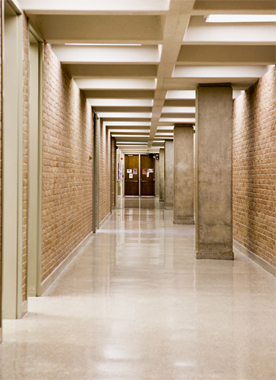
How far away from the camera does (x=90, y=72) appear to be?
7.71 meters

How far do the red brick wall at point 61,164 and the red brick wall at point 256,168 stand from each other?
318 cm

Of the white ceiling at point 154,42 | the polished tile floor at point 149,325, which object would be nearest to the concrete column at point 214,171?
the white ceiling at point 154,42

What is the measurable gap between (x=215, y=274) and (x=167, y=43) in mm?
3409

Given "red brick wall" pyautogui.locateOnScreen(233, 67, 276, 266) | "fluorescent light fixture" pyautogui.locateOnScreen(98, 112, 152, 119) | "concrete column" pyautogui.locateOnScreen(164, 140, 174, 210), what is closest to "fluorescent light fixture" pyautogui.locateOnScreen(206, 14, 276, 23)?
"red brick wall" pyautogui.locateOnScreen(233, 67, 276, 266)

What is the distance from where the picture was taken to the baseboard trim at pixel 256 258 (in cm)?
718

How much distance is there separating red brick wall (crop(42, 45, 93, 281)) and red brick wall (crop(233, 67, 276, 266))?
125 inches

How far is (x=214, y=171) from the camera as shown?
8633mm

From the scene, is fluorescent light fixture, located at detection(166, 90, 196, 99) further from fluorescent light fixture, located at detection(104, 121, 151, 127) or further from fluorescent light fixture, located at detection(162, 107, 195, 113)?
fluorescent light fixture, located at detection(104, 121, 151, 127)

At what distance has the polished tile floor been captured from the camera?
3609 mm

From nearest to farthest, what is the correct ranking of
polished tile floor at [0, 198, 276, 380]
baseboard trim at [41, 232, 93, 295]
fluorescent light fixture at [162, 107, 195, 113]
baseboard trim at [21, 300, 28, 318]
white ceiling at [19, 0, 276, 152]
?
polished tile floor at [0, 198, 276, 380] → white ceiling at [19, 0, 276, 152] → baseboard trim at [21, 300, 28, 318] → baseboard trim at [41, 232, 93, 295] → fluorescent light fixture at [162, 107, 195, 113]

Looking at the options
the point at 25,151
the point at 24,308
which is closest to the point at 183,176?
the point at 25,151

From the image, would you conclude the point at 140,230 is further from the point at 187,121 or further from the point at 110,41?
the point at 110,41

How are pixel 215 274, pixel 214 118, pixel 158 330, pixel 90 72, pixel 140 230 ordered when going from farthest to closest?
1. pixel 140 230
2. pixel 214 118
3. pixel 90 72
4. pixel 215 274
5. pixel 158 330

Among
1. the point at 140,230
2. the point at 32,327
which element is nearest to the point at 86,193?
the point at 140,230
